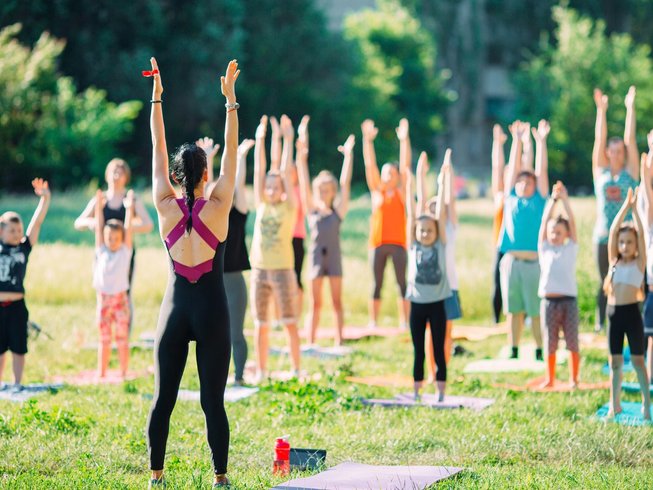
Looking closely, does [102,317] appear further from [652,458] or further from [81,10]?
[81,10]

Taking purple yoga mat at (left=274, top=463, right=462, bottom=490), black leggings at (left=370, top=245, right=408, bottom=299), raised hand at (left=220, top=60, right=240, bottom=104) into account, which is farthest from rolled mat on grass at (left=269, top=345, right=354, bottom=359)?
raised hand at (left=220, top=60, right=240, bottom=104)

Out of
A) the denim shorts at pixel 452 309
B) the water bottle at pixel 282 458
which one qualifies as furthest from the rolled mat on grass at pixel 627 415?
the water bottle at pixel 282 458

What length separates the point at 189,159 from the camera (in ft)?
20.2

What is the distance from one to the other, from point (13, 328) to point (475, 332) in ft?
19.6

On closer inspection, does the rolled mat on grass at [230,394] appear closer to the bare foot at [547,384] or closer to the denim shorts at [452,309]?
the denim shorts at [452,309]

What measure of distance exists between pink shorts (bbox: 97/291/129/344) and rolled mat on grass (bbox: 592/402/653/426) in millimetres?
4370

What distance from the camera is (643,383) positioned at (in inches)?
329

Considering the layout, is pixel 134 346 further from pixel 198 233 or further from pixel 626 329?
pixel 198 233

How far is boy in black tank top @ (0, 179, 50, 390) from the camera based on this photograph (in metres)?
9.24

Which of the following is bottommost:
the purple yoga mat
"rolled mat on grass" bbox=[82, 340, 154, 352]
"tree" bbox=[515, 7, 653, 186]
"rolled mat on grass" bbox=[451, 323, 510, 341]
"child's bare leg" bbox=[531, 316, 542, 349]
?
the purple yoga mat

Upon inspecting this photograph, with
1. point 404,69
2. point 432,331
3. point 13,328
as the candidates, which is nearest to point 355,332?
point 432,331

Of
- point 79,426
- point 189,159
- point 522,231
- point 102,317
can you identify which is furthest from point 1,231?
point 522,231

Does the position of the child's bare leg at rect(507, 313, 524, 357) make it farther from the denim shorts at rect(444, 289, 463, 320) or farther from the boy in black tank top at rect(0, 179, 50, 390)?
the boy in black tank top at rect(0, 179, 50, 390)

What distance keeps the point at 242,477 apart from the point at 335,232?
5.79 m
